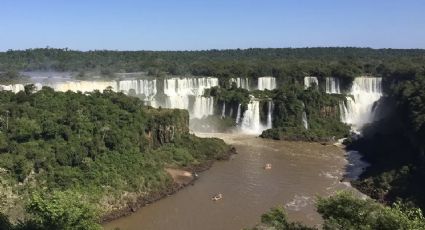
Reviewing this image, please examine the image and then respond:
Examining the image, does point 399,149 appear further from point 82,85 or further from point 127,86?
point 82,85

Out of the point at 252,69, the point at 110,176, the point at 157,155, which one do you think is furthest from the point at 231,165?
the point at 252,69

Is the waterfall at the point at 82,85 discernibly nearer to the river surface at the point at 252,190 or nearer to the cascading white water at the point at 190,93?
the cascading white water at the point at 190,93

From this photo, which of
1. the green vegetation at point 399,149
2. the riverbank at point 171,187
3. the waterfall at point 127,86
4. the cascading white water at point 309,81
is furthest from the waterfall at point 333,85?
the riverbank at point 171,187

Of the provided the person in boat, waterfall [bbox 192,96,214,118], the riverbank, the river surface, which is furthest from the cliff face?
waterfall [bbox 192,96,214,118]

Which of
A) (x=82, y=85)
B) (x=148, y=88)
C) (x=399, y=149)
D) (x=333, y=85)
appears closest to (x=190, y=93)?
(x=148, y=88)

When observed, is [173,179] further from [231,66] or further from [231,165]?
[231,66]
